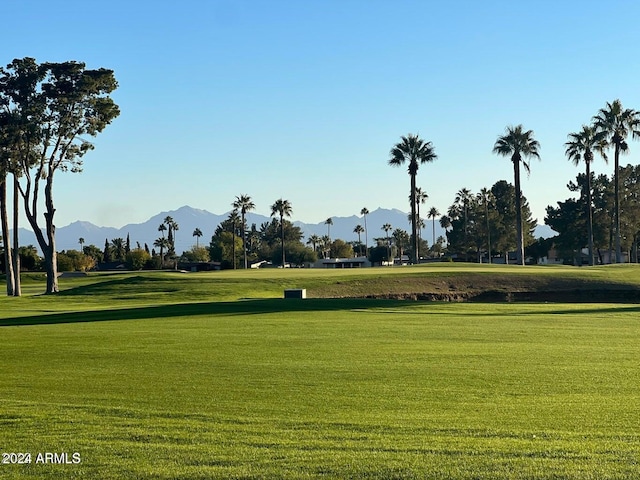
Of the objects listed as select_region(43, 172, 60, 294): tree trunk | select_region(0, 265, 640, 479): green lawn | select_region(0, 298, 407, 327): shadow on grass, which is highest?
select_region(43, 172, 60, 294): tree trunk

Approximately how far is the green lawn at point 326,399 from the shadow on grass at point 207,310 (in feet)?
13.4

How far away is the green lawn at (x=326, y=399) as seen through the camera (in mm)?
8477

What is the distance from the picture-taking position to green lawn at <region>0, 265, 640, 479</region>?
334 inches

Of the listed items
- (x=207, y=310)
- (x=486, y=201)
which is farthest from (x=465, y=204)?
(x=207, y=310)

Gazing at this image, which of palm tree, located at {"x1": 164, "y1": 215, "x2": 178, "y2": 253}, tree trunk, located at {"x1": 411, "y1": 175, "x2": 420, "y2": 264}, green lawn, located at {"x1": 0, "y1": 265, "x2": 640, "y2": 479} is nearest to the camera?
green lawn, located at {"x1": 0, "y1": 265, "x2": 640, "y2": 479}

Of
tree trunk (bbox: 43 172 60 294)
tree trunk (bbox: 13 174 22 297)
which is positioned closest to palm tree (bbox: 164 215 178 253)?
tree trunk (bbox: 13 174 22 297)

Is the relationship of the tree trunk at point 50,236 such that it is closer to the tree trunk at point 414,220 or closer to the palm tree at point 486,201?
the tree trunk at point 414,220

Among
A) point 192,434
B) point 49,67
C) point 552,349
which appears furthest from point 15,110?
point 192,434

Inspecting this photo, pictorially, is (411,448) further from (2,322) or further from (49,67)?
(49,67)

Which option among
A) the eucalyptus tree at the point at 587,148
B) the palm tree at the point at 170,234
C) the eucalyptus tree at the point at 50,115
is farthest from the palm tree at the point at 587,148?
the palm tree at the point at 170,234

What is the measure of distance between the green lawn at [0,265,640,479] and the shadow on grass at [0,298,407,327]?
410cm

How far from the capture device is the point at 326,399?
1204 cm

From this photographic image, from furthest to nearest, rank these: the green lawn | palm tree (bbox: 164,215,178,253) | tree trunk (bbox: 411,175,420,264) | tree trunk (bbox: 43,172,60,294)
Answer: palm tree (bbox: 164,215,178,253) < tree trunk (bbox: 411,175,420,264) < tree trunk (bbox: 43,172,60,294) < the green lawn

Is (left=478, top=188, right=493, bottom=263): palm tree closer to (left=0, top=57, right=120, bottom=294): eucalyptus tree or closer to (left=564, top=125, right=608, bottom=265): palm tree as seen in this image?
(left=564, top=125, right=608, bottom=265): palm tree
